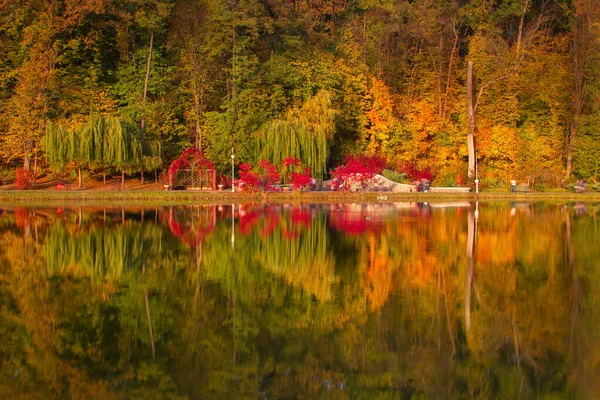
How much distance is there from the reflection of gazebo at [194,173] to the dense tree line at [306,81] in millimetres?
1489

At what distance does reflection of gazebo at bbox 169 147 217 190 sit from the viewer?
41.6m

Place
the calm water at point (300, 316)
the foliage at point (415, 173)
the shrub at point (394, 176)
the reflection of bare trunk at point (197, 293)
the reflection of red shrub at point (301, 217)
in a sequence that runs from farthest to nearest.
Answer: the foliage at point (415, 173), the shrub at point (394, 176), the reflection of red shrub at point (301, 217), the reflection of bare trunk at point (197, 293), the calm water at point (300, 316)

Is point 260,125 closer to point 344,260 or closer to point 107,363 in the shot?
point 344,260

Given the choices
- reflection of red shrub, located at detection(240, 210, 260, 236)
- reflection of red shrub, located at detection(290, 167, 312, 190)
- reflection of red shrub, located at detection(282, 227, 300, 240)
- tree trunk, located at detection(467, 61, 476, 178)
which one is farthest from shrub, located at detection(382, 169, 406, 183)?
reflection of red shrub, located at detection(282, 227, 300, 240)

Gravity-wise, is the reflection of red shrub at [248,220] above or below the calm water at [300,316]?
above

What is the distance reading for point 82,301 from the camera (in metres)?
11.9

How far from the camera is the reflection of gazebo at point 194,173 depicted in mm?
41594

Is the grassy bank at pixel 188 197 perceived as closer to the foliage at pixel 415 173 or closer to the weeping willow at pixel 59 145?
the weeping willow at pixel 59 145

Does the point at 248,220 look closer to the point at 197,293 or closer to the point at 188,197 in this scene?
the point at 188,197

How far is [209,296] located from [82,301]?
2.23m

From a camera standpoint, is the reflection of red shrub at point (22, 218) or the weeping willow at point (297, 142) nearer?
the reflection of red shrub at point (22, 218)

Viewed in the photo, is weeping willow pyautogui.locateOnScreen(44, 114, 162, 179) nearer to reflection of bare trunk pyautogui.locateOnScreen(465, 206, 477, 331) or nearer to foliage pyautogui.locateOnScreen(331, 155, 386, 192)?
foliage pyautogui.locateOnScreen(331, 155, 386, 192)

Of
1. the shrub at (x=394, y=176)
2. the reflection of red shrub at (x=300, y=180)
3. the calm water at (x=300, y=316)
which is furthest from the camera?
the shrub at (x=394, y=176)

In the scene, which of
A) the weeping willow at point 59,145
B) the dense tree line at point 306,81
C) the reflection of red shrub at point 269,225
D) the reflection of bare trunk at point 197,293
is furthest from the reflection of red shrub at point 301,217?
the weeping willow at point 59,145
